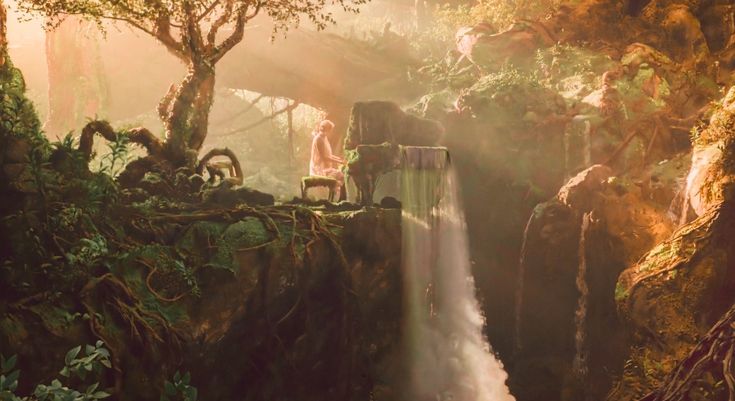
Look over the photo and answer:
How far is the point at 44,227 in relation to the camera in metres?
6.43

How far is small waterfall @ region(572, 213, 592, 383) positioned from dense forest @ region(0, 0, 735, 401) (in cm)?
7

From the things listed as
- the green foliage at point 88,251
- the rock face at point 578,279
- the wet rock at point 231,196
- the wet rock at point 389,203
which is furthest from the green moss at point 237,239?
the rock face at point 578,279

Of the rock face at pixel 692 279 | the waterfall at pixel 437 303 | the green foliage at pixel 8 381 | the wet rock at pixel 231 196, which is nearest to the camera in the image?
the green foliage at pixel 8 381

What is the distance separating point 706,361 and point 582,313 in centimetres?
447

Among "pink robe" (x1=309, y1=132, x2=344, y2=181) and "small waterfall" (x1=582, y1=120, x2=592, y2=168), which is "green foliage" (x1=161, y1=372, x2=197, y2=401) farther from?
"small waterfall" (x1=582, y1=120, x2=592, y2=168)

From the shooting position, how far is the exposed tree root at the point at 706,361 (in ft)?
26.8

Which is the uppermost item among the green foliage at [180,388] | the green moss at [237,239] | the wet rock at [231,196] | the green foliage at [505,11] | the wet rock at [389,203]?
the green foliage at [505,11]

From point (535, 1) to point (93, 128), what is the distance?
1719 centimetres

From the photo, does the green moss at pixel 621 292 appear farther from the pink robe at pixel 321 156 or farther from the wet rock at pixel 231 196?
the pink robe at pixel 321 156

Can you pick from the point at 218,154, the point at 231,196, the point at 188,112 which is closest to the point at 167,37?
the point at 188,112

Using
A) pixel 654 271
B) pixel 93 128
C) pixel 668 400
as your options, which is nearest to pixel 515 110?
pixel 654 271

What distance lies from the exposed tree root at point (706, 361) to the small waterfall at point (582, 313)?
12.3ft

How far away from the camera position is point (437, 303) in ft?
46.3

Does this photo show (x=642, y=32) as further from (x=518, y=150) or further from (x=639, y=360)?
(x=639, y=360)
